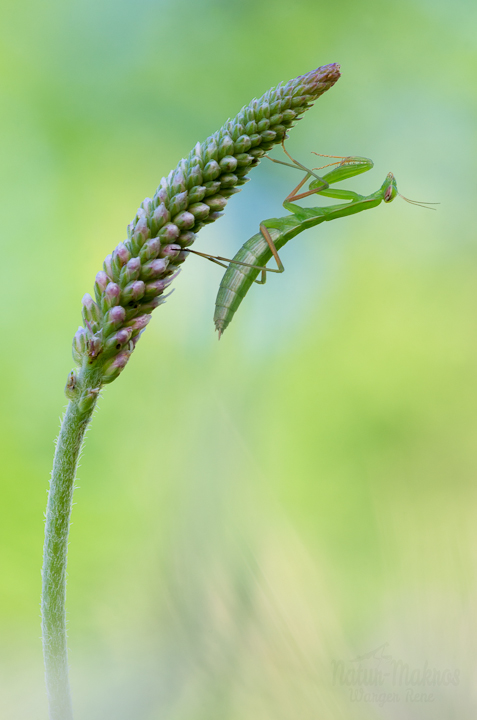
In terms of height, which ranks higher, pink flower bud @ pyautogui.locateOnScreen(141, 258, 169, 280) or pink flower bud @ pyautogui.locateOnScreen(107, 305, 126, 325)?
pink flower bud @ pyautogui.locateOnScreen(141, 258, 169, 280)

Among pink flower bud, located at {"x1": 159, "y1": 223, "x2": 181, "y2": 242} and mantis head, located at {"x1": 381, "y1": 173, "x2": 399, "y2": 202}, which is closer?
pink flower bud, located at {"x1": 159, "y1": 223, "x2": 181, "y2": 242}

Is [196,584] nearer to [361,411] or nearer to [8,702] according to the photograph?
[8,702]

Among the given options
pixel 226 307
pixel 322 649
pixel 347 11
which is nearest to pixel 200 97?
pixel 347 11

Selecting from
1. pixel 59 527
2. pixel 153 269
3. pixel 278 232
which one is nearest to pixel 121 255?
pixel 153 269

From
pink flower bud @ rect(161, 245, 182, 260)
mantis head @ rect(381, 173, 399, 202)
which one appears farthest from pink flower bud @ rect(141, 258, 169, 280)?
mantis head @ rect(381, 173, 399, 202)

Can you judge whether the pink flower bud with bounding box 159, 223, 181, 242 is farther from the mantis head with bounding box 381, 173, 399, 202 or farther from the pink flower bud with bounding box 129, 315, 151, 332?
the mantis head with bounding box 381, 173, 399, 202

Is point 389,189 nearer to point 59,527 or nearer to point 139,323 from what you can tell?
point 139,323
